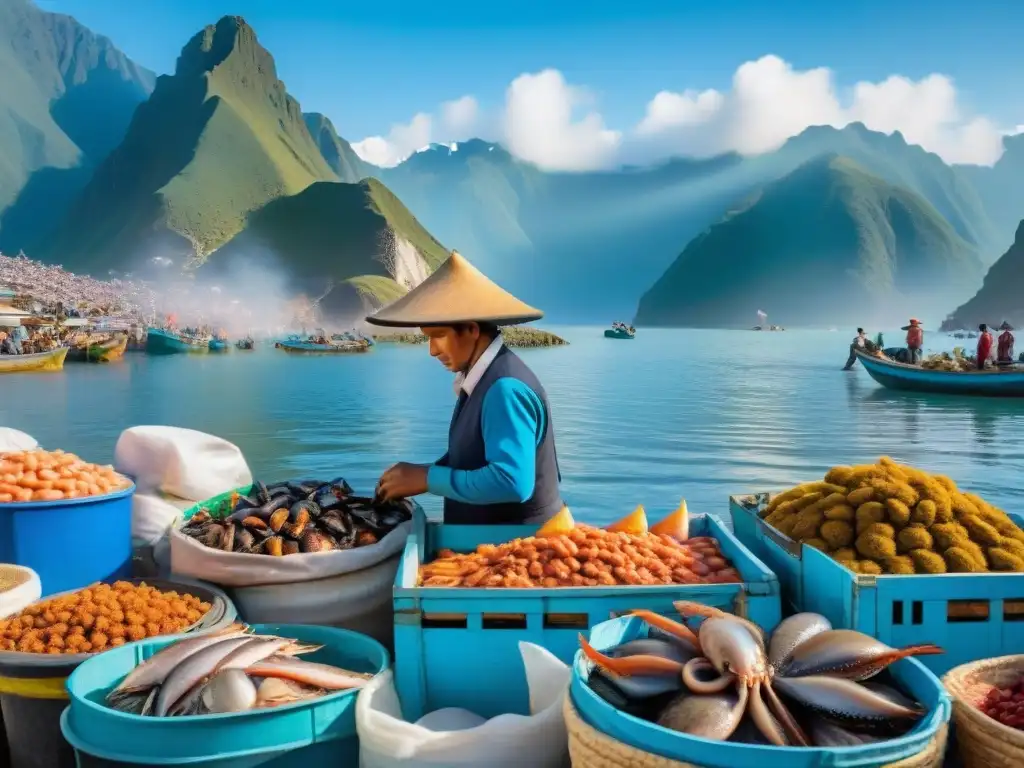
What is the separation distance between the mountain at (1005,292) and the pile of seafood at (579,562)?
108 meters

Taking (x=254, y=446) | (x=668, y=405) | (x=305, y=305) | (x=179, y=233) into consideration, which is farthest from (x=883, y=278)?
(x=254, y=446)

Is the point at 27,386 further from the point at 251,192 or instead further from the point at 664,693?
the point at 251,192

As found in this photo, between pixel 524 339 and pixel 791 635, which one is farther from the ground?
pixel 791 635

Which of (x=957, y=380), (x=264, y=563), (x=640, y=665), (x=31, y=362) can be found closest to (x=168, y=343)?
(x=31, y=362)

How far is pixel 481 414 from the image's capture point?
10.6 feet

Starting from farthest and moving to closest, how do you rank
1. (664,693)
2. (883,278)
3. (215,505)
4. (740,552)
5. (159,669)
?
(883,278)
(215,505)
(740,552)
(159,669)
(664,693)

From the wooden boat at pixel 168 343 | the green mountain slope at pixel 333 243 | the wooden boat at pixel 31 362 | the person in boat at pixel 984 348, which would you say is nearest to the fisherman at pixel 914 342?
the person in boat at pixel 984 348

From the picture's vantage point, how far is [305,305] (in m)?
136

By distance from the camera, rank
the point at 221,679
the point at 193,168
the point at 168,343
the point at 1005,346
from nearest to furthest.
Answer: the point at 221,679, the point at 1005,346, the point at 168,343, the point at 193,168

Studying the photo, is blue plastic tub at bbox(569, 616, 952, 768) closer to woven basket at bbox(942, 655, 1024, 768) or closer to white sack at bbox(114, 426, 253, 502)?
woven basket at bbox(942, 655, 1024, 768)

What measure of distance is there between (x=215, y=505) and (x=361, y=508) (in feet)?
2.50

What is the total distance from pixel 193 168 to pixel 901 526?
174625mm

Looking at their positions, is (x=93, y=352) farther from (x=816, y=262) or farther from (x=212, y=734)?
(x=816, y=262)

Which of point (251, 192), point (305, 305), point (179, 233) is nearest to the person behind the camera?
point (305, 305)
